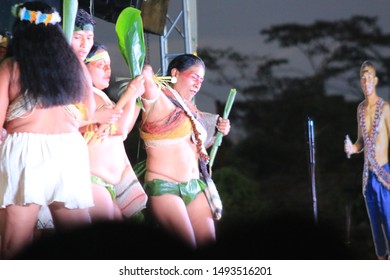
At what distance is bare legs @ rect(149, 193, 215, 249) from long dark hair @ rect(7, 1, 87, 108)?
81 centimetres

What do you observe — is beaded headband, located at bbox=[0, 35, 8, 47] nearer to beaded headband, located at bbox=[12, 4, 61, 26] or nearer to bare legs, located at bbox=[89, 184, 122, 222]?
beaded headband, located at bbox=[12, 4, 61, 26]

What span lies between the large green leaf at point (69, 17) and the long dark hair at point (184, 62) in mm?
718

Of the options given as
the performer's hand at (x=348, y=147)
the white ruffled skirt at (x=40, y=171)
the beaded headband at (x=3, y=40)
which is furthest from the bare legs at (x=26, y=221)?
the performer's hand at (x=348, y=147)

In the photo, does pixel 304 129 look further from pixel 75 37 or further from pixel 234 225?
pixel 75 37

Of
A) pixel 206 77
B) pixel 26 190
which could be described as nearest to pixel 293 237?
pixel 206 77

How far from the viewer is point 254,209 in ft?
18.9

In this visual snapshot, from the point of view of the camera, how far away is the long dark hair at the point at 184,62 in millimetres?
5590

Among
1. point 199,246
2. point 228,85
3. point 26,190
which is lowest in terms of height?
point 199,246

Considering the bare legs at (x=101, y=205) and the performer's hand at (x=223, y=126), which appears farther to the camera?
the performer's hand at (x=223, y=126)

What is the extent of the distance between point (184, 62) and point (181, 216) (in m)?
0.86

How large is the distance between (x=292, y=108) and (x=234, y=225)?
78 centimetres

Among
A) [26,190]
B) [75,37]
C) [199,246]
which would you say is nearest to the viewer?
[26,190]

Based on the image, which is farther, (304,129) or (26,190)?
(304,129)

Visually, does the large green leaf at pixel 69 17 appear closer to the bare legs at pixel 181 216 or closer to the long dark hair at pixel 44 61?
the long dark hair at pixel 44 61
